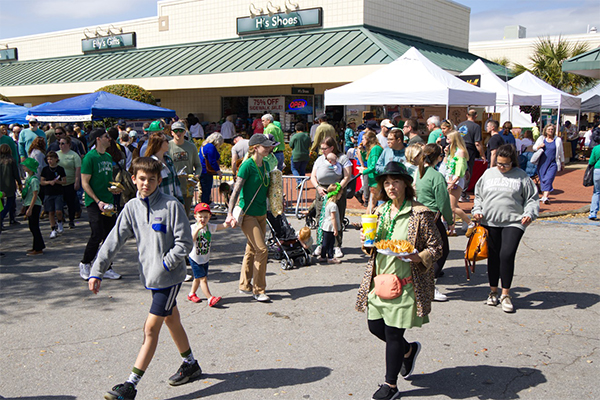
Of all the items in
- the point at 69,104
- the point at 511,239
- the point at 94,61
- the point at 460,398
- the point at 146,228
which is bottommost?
the point at 460,398

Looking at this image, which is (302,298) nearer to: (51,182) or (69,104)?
(51,182)

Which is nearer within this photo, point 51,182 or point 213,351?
point 213,351

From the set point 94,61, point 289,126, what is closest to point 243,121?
point 289,126

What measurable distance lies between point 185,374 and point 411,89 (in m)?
10.4

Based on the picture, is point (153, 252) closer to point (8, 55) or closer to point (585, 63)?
point (585, 63)

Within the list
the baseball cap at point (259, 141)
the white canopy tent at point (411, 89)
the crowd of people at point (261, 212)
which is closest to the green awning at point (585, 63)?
the white canopy tent at point (411, 89)

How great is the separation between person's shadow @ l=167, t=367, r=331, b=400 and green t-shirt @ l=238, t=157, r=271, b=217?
2159 mm

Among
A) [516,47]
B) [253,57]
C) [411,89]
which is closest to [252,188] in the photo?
[411,89]

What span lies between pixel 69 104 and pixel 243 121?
13117mm

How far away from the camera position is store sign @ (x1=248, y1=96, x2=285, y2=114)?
24891 millimetres

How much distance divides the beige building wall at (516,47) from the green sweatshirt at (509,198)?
4332 centimetres

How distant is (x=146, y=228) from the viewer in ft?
14.0

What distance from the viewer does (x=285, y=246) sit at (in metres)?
8.20

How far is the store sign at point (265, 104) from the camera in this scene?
2489 cm
